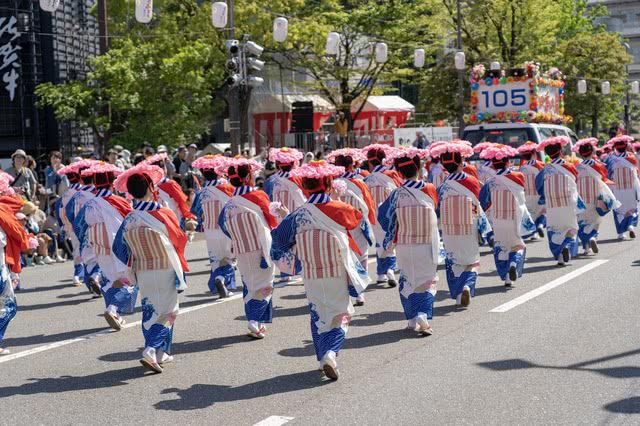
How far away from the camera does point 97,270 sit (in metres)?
→ 12.1

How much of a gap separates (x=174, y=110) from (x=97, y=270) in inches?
683

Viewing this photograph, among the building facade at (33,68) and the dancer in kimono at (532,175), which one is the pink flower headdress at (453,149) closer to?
the dancer in kimono at (532,175)

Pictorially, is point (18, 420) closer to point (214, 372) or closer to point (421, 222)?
point (214, 372)

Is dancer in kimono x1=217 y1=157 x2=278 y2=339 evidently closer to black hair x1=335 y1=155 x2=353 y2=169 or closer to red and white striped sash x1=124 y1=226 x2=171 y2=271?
red and white striped sash x1=124 y1=226 x2=171 y2=271

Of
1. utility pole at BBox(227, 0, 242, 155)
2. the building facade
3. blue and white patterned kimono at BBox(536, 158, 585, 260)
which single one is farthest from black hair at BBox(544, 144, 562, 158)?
the building facade

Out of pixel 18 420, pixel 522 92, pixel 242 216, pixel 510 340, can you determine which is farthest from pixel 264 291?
pixel 522 92

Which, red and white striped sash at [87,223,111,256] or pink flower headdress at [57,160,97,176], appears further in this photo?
pink flower headdress at [57,160,97,176]

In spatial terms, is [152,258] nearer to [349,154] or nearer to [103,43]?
[349,154]

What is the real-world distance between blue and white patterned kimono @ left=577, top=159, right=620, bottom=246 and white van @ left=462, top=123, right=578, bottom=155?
3029 millimetres

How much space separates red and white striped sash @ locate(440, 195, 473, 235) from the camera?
10.6m

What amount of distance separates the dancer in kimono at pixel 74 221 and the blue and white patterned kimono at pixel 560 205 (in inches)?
253

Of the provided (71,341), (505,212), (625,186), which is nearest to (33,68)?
(625,186)

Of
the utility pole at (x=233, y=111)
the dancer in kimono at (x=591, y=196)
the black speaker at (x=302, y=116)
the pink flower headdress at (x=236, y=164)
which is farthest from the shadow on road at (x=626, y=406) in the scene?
the black speaker at (x=302, y=116)

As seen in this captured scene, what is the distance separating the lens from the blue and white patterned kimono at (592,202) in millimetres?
14844
